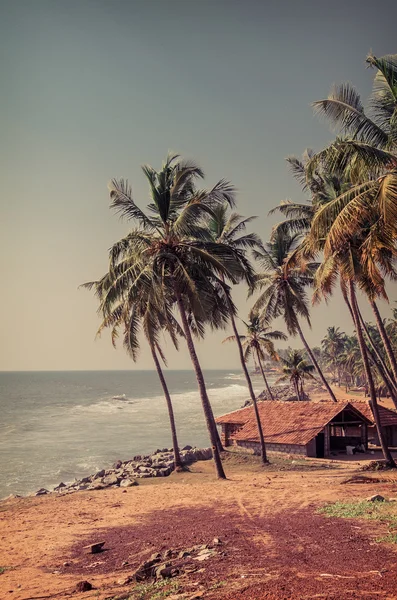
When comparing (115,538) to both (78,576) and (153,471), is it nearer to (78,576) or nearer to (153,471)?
(78,576)

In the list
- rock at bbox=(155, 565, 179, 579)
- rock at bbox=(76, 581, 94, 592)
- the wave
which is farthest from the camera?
the wave

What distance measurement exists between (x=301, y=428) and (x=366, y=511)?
1617cm

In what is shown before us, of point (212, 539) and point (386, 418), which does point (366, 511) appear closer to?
point (212, 539)

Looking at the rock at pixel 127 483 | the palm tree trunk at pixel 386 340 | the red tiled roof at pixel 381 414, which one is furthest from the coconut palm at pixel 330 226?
the rock at pixel 127 483

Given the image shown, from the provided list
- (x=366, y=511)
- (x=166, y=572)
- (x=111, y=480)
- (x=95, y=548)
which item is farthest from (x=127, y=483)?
(x=166, y=572)

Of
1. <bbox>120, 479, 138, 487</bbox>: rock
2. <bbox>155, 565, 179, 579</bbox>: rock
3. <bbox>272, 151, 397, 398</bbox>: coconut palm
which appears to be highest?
<bbox>272, 151, 397, 398</bbox>: coconut palm

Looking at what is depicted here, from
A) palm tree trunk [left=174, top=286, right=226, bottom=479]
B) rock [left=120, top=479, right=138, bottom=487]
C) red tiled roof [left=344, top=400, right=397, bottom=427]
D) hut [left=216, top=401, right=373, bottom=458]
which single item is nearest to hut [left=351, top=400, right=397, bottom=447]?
red tiled roof [left=344, top=400, right=397, bottom=427]

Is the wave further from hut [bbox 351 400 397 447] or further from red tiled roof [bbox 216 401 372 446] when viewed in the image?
hut [bbox 351 400 397 447]

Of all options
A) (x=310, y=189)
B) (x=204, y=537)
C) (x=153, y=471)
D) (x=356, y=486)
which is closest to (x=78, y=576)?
(x=204, y=537)

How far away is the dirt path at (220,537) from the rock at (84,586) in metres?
0.16

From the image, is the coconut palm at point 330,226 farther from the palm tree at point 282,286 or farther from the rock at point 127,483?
the rock at point 127,483

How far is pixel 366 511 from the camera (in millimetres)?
10367

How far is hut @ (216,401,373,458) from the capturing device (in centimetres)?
2558

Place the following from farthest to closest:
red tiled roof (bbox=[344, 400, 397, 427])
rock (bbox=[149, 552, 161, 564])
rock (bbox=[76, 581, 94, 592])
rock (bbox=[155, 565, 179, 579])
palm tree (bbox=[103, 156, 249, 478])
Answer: red tiled roof (bbox=[344, 400, 397, 427])
palm tree (bbox=[103, 156, 249, 478])
rock (bbox=[149, 552, 161, 564])
rock (bbox=[76, 581, 94, 592])
rock (bbox=[155, 565, 179, 579])
